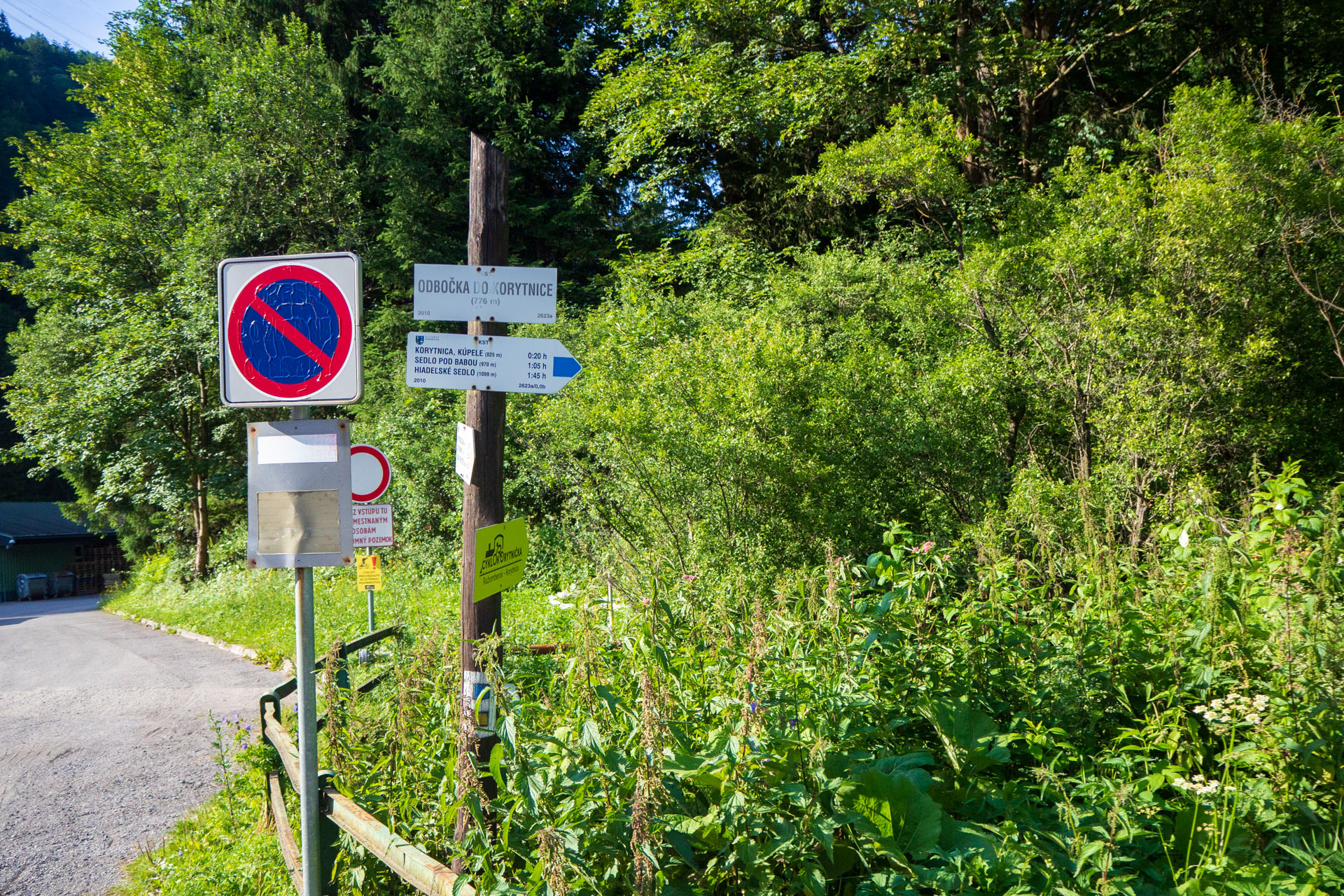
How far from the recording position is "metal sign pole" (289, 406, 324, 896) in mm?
3088

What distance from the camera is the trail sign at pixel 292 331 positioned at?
3168mm

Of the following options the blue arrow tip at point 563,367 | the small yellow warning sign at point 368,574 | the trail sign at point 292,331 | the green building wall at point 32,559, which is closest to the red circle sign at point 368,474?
the small yellow warning sign at point 368,574

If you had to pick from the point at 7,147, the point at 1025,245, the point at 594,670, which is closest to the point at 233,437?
the point at 1025,245

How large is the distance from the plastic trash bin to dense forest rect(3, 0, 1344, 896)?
19527 millimetres

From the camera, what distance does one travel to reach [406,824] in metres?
3.04

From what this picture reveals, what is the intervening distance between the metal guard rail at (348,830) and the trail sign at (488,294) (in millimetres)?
2042

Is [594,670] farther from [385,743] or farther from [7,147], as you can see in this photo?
[7,147]

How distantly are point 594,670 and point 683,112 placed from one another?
1287 cm

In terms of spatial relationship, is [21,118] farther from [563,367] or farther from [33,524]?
[563,367]

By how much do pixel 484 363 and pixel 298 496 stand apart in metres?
0.93

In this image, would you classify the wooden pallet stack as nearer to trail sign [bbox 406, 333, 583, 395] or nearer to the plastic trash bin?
the plastic trash bin

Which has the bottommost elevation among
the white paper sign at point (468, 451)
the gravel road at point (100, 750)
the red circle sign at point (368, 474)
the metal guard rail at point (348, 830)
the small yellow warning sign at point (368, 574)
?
the gravel road at point (100, 750)

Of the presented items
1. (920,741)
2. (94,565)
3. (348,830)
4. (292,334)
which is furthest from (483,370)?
(94,565)

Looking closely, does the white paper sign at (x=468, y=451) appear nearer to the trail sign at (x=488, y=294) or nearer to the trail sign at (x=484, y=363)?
the trail sign at (x=484, y=363)
